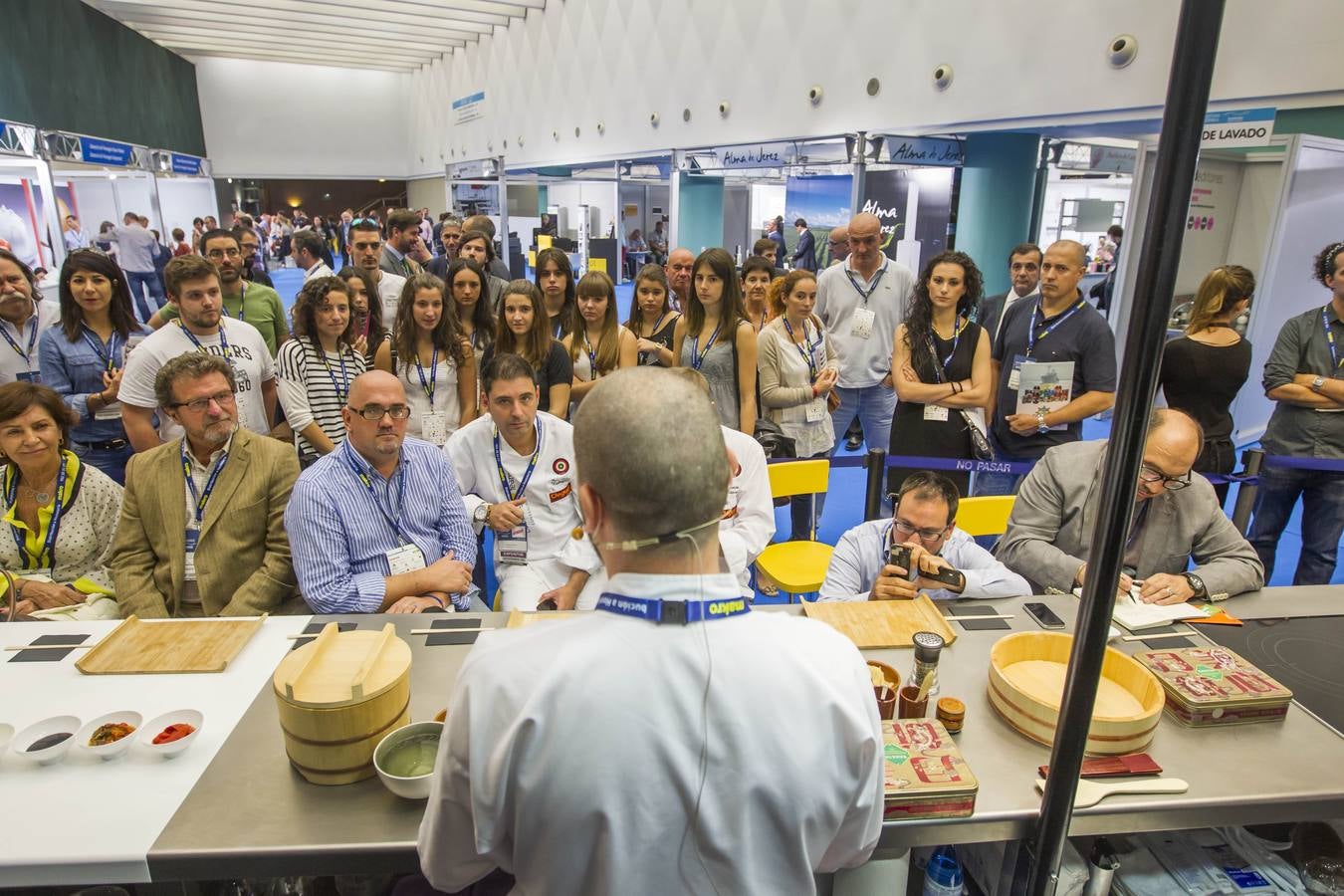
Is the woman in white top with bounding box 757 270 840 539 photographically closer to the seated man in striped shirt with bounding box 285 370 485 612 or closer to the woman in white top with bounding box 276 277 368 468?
the seated man in striped shirt with bounding box 285 370 485 612

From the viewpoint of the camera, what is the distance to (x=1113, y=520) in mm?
923

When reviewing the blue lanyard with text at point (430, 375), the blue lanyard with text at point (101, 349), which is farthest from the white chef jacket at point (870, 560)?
the blue lanyard with text at point (101, 349)

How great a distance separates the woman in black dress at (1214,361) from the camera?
3600 mm

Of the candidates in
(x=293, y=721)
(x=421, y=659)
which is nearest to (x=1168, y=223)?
(x=293, y=721)

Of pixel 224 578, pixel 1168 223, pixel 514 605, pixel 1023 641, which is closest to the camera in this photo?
pixel 1168 223

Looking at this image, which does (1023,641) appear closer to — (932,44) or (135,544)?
(135,544)

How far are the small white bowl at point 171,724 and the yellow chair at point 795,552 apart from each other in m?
2.21

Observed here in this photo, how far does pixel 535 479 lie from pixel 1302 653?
8.24 ft

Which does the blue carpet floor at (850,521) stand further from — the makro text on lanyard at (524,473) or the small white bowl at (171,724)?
the small white bowl at (171,724)

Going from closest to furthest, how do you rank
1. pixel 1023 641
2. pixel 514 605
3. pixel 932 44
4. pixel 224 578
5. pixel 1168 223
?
pixel 1168 223
pixel 1023 641
pixel 224 578
pixel 514 605
pixel 932 44

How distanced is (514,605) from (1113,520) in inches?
91.7

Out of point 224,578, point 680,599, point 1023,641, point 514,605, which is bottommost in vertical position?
point 514,605

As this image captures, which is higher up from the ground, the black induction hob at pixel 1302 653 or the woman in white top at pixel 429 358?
the woman in white top at pixel 429 358

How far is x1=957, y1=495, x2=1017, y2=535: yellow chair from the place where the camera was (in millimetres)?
2984
